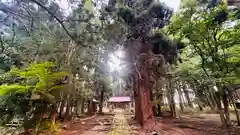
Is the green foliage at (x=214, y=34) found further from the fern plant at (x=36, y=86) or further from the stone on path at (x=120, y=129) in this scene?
the fern plant at (x=36, y=86)

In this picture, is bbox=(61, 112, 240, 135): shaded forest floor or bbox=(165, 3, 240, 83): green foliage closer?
bbox=(61, 112, 240, 135): shaded forest floor

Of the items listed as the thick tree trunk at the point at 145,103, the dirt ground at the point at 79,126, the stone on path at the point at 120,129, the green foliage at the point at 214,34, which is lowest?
the stone on path at the point at 120,129

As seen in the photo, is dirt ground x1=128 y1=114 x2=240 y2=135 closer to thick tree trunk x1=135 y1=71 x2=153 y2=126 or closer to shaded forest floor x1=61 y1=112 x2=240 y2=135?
shaded forest floor x1=61 y1=112 x2=240 y2=135

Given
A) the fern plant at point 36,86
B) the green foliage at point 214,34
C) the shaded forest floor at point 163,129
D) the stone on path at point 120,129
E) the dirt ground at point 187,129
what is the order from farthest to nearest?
the green foliage at point 214,34 → the stone on path at point 120,129 → the shaded forest floor at point 163,129 → the dirt ground at point 187,129 → the fern plant at point 36,86

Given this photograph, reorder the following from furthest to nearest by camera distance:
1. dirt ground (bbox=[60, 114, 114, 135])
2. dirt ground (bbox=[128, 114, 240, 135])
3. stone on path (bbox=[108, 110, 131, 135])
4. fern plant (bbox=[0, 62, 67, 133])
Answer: dirt ground (bbox=[60, 114, 114, 135]) < stone on path (bbox=[108, 110, 131, 135]) < dirt ground (bbox=[128, 114, 240, 135]) < fern plant (bbox=[0, 62, 67, 133])

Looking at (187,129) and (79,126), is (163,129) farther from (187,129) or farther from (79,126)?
(79,126)

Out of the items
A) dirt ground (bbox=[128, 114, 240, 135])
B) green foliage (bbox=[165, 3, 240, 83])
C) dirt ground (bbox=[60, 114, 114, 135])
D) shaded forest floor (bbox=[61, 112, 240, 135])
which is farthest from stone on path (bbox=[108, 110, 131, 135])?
green foliage (bbox=[165, 3, 240, 83])

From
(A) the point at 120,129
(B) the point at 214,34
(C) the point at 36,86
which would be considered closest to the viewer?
(C) the point at 36,86

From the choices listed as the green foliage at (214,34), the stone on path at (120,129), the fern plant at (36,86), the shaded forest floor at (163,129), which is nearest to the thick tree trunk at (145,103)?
the shaded forest floor at (163,129)

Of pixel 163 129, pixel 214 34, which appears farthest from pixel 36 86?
pixel 214 34

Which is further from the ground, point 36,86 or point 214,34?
point 214,34

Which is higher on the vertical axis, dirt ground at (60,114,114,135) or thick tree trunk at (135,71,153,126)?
thick tree trunk at (135,71,153,126)

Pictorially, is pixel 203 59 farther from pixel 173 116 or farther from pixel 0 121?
pixel 0 121

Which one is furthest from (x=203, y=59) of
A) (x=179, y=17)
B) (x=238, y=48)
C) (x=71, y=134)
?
(x=71, y=134)
